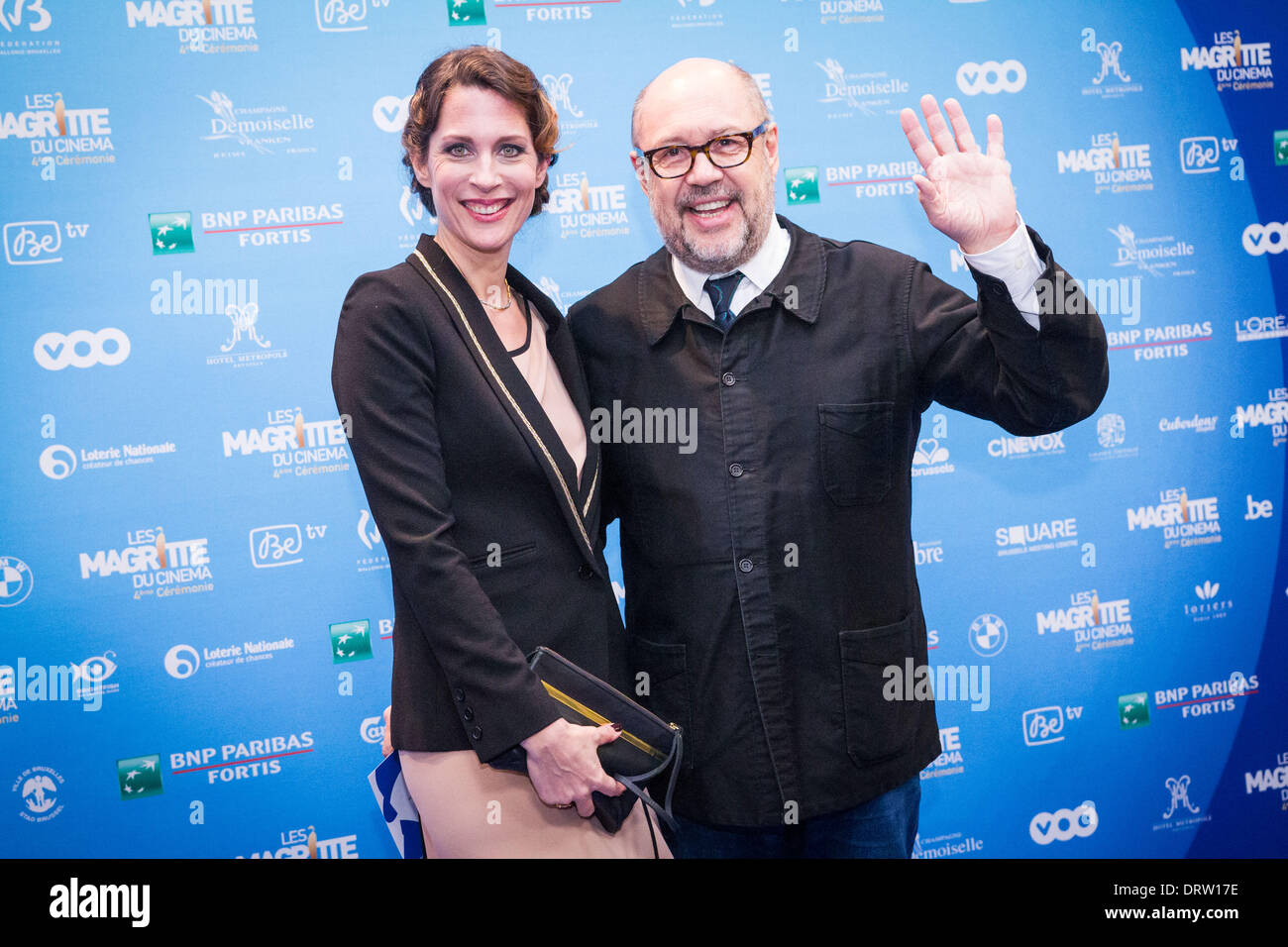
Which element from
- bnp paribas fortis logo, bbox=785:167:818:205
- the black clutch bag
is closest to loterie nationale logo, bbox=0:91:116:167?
bnp paribas fortis logo, bbox=785:167:818:205

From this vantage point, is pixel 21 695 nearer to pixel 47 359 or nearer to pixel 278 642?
pixel 278 642

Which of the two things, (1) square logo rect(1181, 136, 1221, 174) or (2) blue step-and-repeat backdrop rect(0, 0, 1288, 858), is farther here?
(1) square logo rect(1181, 136, 1221, 174)

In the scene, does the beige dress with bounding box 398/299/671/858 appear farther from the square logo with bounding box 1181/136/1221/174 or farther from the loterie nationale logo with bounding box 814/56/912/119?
the square logo with bounding box 1181/136/1221/174

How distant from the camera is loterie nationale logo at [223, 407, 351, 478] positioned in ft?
9.87

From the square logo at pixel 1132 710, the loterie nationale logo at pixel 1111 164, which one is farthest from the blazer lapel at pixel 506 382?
the square logo at pixel 1132 710

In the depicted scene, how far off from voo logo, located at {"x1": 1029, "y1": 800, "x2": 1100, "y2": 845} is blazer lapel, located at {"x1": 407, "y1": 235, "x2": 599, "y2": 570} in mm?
2420

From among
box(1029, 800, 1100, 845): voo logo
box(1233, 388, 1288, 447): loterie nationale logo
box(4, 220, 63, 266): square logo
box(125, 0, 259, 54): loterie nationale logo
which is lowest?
box(1029, 800, 1100, 845): voo logo

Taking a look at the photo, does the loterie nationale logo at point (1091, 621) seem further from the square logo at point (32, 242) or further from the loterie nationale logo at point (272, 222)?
the square logo at point (32, 242)

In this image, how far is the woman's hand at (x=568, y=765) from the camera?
1732 mm

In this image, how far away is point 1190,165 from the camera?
3480mm

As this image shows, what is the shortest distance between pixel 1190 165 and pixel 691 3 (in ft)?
6.12

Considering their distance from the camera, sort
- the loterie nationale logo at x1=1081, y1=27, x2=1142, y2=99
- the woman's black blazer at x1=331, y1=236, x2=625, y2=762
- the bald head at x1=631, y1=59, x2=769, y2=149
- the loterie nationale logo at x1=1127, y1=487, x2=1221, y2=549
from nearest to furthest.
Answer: the woman's black blazer at x1=331, y1=236, x2=625, y2=762 < the bald head at x1=631, y1=59, x2=769, y2=149 < the loterie nationale logo at x1=1081, y1=27, x2=1142, y2=99 < the loterie nationale logo at x1=1127, y1=487, x2=1221, y2=549

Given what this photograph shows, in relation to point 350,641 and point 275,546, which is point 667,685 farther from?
point 275,546

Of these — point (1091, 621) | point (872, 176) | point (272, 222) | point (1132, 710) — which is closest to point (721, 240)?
point (872, 176)
